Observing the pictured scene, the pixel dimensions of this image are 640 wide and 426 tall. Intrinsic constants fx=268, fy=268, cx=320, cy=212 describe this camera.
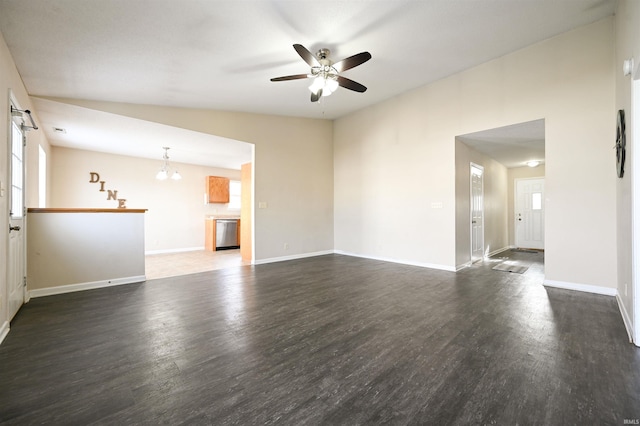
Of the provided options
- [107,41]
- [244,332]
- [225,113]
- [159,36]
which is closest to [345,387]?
[244,332]

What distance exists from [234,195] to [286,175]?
3.53m

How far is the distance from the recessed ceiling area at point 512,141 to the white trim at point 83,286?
19.5 feet

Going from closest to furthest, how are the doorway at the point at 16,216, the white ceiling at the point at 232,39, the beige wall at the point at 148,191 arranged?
the white ceiling at the point at 232,39, the doorway at the point at 16,216, the beige wall at the point at 148,191

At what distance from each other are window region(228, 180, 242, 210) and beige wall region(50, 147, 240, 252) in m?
0.17

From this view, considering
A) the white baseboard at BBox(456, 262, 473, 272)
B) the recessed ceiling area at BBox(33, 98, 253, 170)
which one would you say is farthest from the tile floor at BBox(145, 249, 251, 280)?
the white baseboard at BBox(456, 262, 473, 272)

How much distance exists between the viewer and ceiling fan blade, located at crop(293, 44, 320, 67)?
8.88 ft

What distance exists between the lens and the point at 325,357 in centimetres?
202

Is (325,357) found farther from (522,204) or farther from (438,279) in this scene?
(522,204)

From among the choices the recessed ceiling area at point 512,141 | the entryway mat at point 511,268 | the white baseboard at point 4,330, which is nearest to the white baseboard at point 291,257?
the white baseboard at point 4,330

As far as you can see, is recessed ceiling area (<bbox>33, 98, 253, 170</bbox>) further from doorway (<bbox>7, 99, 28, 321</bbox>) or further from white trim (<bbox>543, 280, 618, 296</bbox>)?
white trim (<bbox>543, 280, 618, 296</bbox>)

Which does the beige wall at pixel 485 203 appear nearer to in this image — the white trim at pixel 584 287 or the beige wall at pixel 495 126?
the beige wall at pixel 495 126

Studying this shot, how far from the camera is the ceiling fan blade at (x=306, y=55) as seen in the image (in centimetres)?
271

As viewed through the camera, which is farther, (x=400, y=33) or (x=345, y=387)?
(x=400, y=33)

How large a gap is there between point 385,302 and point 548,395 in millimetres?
1722
